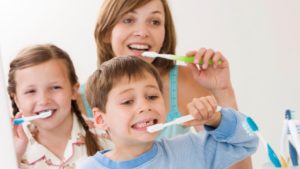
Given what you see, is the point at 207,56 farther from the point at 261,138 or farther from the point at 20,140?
the point at 20,140

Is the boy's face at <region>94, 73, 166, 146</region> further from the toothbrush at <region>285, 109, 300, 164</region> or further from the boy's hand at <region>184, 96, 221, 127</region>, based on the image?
the toothbrush at <region>285, 109, 300, 164</region>

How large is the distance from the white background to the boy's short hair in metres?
0.03

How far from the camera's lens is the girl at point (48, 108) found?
558mm

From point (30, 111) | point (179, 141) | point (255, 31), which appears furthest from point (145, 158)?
point (255, 31)

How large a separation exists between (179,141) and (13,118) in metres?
0.21

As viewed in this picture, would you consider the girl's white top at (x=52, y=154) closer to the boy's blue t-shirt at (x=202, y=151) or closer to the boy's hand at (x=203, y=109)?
the boy's blue t-shirt at (x=202, y=151)

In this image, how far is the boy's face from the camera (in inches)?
20.7

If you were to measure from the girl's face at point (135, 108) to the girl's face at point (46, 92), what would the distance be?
66 mm

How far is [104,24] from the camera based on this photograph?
59 centimetres

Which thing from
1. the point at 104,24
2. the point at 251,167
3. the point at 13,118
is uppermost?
the point at 104,24

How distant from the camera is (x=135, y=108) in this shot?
527 millimetres

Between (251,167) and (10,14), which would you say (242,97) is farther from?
(10,14)

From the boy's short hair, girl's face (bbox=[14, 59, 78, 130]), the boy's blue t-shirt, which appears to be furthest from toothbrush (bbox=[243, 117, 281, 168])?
girl's face (bbox=[14, 59, 78, 130])

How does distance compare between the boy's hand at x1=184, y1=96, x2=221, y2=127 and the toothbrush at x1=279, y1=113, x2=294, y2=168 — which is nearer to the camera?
the boy's hand at x1=184, y1=96, x2=221, y2=127
